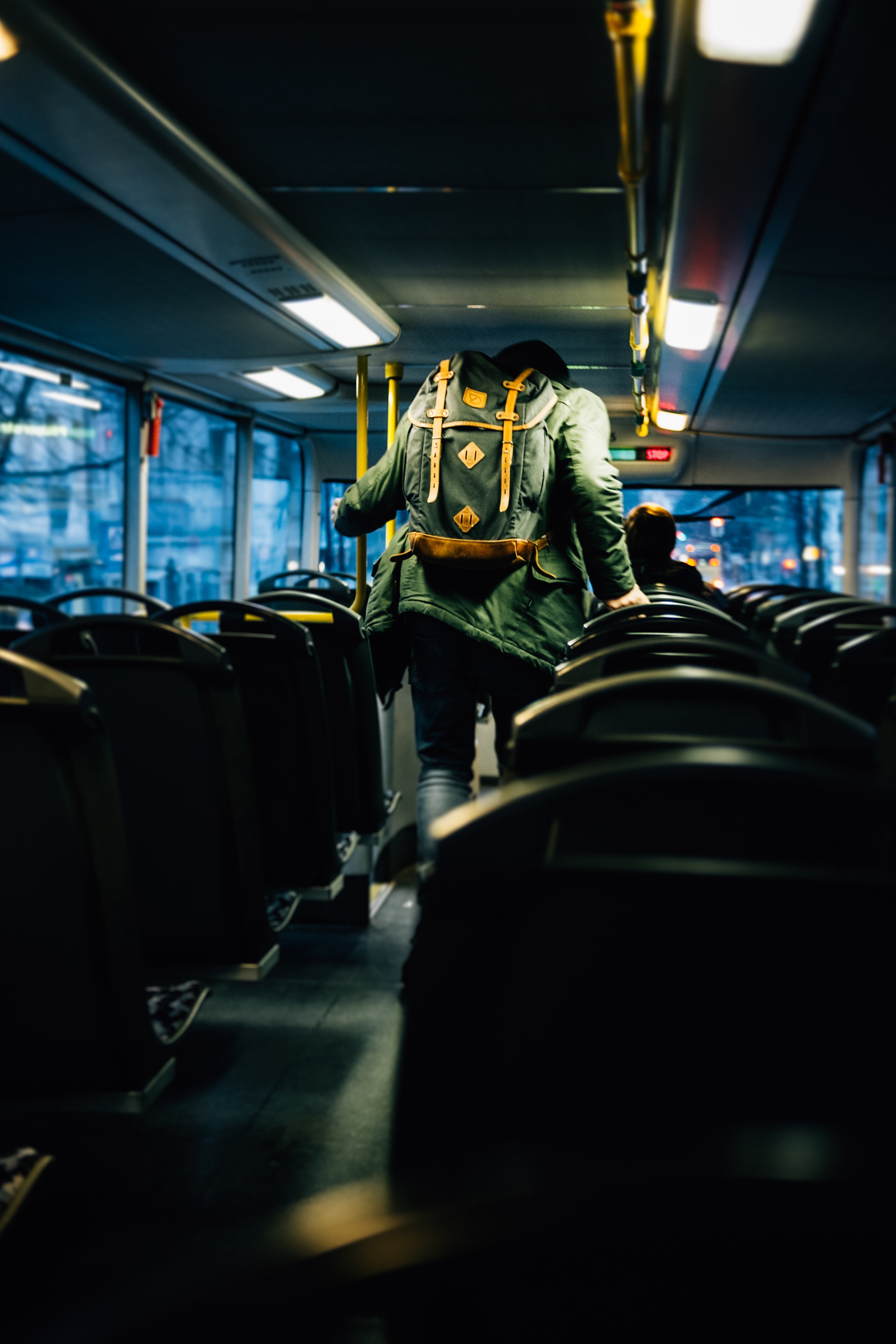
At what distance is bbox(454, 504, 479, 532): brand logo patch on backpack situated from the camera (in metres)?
2.81

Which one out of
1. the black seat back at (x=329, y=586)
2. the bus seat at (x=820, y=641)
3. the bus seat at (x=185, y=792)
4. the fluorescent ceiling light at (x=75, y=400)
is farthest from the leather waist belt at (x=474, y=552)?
the fluorescent ceiling light at (x=75, y=400)

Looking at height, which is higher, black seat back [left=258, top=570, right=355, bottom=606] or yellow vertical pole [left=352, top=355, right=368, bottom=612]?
yellow vertical pole [left=352, top=355, right=368, bottom=612]

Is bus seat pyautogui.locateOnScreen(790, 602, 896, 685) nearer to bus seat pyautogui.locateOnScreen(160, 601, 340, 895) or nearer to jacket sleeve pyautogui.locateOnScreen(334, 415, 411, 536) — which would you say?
jacket sleeve pyautogui.locateOnScreen(334, 415, 411, 536)

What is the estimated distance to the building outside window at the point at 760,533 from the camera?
930 centimetres

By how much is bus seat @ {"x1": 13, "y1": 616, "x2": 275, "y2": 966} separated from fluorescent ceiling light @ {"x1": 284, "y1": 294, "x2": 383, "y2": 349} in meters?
2.57

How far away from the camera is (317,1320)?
34 cm

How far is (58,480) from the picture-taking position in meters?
5.34

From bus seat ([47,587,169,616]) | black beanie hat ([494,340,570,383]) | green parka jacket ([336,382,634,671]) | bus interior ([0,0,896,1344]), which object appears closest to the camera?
bus interior ([0,0,896,1344])

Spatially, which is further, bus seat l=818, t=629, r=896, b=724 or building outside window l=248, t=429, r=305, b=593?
building outside window l=248, t=429, r=305, b=593

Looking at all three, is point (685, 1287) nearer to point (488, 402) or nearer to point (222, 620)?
point (488, 402)

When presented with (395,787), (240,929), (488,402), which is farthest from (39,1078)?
(395,787)

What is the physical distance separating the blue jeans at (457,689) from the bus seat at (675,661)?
0.80m

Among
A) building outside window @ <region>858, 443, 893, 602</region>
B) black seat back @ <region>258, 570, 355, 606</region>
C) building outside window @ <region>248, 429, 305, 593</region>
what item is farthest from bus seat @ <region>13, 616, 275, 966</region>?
building outside window @ <region>858, 443, 893, 602</region>

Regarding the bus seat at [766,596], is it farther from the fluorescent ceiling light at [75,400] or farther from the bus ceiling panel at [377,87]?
the fluorescent ceiling light at [75,400]
